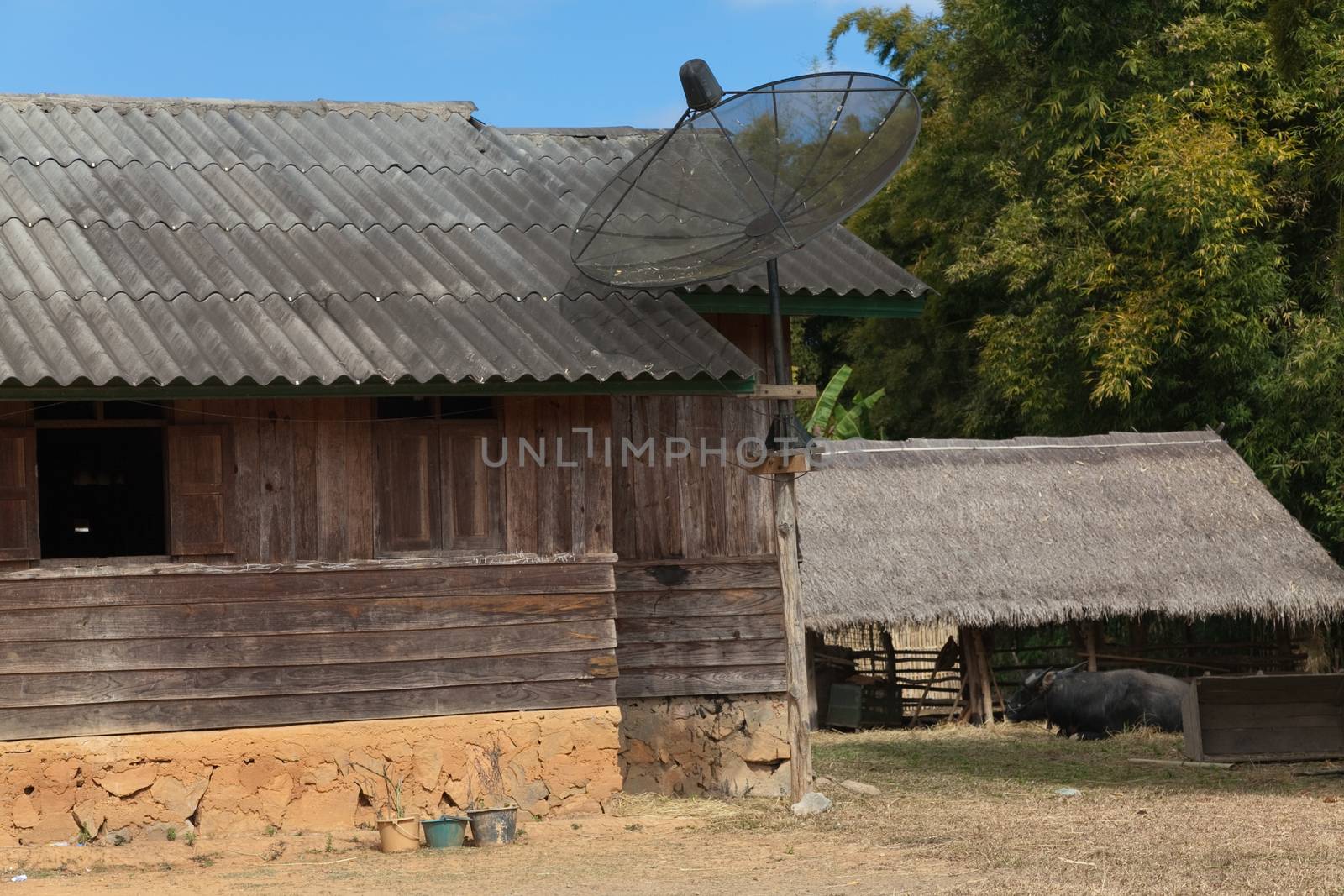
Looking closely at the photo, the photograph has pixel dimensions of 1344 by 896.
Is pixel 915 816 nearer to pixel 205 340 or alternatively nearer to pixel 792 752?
pixel 792 752

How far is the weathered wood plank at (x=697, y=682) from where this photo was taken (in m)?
11.6

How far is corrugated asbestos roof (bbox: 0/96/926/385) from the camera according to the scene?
9.76 meters

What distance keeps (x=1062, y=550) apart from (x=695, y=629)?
29.0ft

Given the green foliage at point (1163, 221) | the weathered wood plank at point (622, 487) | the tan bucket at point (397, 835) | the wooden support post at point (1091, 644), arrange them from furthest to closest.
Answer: the green foliage at point (1163, 221)
the wooden support post at point (1091, 644)
the weathered wood plank at point (622, 487)
the tan bucket at point (397, 835)

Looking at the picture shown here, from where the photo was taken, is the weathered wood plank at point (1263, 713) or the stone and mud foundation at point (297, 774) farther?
the weathered wood plank at point (1263, 713)

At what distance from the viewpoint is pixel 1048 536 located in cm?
1944

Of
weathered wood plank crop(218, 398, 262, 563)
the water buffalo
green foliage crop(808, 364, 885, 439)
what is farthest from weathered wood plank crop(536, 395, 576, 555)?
green foliage crop(808, 364, 885, 439)

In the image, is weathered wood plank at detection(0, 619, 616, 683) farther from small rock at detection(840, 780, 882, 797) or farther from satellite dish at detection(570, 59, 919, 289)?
small rock at detection(840, 780, 882, 797)

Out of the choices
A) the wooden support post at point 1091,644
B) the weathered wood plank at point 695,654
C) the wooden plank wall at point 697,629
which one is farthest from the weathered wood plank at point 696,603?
the wooden support post at point 1091,644

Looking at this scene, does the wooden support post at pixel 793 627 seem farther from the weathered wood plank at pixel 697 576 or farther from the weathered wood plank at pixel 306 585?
the weathered wood plank at pixel 306 585

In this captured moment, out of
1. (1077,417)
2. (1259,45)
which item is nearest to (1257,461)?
(1077,417)

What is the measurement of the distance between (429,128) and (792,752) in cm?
584

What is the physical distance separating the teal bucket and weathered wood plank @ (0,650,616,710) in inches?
37.5

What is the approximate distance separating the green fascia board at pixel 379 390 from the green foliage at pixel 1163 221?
11225 millimetres
